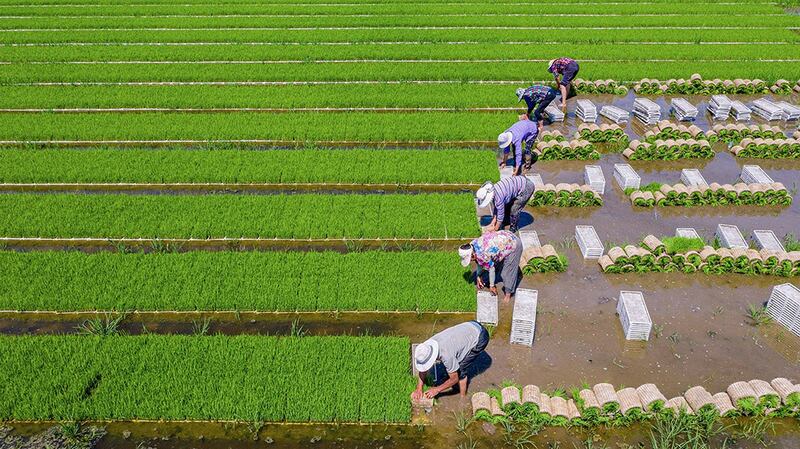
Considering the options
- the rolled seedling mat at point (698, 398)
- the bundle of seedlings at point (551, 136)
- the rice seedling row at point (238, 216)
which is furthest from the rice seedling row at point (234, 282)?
the bundle of seedlings at point (551, 136)

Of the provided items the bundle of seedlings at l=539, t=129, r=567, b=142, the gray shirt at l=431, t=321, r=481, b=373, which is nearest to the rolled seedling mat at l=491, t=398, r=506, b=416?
the gray shirt at l=431, t=321, r=481, b=373

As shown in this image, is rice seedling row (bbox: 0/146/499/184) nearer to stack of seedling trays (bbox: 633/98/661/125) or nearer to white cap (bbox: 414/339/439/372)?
stack of seedling trays (bbox: 633/98/661/125)

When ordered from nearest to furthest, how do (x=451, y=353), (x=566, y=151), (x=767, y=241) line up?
1. (x=451, y=353)
2. (x=767, y=241)
3. (x=566, y=151)

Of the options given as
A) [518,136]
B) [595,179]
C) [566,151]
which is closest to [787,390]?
[595,179]

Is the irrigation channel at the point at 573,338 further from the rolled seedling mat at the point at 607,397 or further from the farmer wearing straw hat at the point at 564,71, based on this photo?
the farmer wearing straw hat at the point at 564,71

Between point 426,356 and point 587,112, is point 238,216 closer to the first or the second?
point 426,356

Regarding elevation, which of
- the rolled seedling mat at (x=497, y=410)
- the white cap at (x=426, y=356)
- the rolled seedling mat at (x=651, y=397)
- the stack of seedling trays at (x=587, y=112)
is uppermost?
the stack of seedling trays at (x=587, y=112)
